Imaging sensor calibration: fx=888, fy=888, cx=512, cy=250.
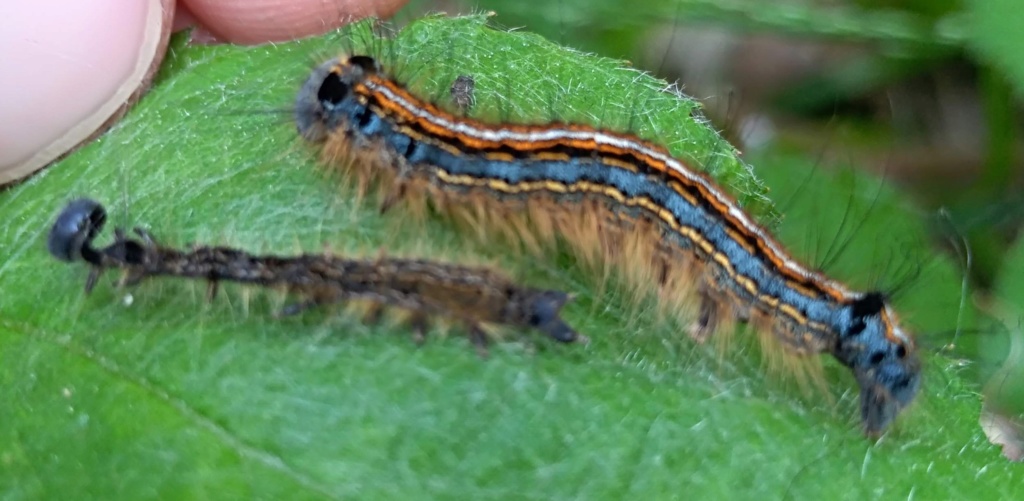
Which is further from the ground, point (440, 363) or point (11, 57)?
point (11, 57)

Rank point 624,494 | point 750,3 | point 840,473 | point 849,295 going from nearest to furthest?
1. point 624,494
2. point 840,473
3. point 849,295
4. point 750,3

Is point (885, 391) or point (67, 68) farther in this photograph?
point (67, 68)

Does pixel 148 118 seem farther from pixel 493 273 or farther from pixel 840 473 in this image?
pixel 840 473

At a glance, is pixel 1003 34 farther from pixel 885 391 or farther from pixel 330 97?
pixel 330 97

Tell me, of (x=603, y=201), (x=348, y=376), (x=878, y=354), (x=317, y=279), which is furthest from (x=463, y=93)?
(x=878, y=354)

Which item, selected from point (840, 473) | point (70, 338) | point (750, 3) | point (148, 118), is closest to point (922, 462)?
point (840, 473)
